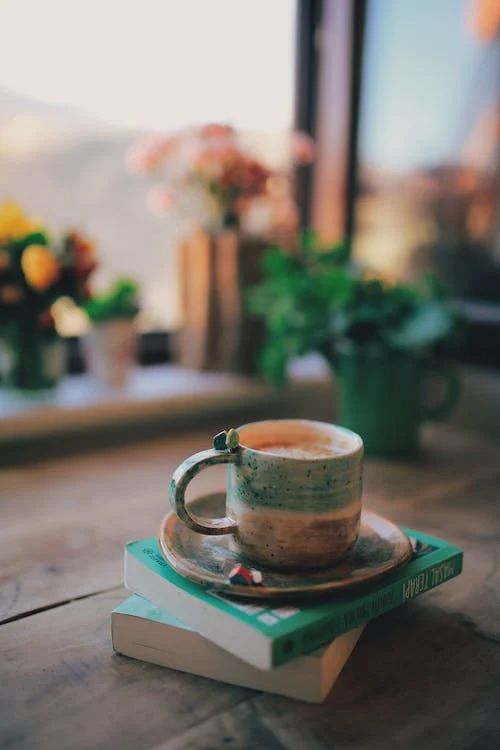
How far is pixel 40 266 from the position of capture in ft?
3.77

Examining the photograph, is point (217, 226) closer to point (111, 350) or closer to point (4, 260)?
point (111, 350)

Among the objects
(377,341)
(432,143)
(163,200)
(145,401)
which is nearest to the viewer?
(377,341)

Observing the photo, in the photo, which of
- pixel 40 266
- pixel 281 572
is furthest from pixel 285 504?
pixel 40 266

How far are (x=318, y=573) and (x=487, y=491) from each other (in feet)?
1.78

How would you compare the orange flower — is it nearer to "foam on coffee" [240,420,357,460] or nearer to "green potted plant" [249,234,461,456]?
"green potted plant" [249,234,461,456]

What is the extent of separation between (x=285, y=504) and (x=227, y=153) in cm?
95

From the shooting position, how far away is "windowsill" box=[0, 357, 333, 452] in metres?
1.19

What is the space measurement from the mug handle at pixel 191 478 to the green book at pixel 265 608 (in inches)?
1.7

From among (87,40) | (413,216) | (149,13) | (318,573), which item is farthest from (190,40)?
(318,573)

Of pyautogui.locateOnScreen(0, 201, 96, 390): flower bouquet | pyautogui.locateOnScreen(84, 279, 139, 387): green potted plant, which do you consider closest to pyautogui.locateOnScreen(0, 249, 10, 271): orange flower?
pyautogui.locateOnScreen(0, 201, 96, 390): flower bouquet

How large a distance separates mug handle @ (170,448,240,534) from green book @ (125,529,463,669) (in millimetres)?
44

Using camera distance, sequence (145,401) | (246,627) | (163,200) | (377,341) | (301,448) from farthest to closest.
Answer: (163,200), (145,401), (377,341), (301,448), (246,627)

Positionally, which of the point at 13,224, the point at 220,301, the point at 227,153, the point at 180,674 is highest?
the point at 227,153

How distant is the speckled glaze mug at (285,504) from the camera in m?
0.56
